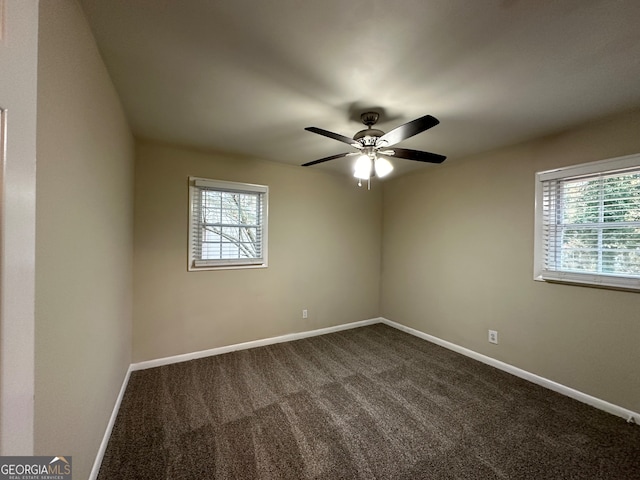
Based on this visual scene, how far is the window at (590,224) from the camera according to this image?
2.13 meters

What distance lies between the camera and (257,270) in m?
3.45

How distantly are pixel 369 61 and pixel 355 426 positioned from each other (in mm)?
2467

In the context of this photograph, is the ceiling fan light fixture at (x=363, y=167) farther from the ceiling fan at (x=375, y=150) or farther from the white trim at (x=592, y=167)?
the white trim at (x=592, y=167)

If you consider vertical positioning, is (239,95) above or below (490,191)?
above

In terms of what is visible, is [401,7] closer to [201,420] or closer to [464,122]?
[464,122]

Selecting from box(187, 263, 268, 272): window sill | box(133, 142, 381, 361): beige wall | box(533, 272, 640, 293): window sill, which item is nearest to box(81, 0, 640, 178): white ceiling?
box(133, 142, 381, 361): beige wall

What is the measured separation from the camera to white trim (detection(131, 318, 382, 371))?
2862 millimetres

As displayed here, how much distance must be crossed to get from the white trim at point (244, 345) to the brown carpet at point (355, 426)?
107 mm

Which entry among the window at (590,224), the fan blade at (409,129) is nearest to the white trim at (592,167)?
the window at (590,224)

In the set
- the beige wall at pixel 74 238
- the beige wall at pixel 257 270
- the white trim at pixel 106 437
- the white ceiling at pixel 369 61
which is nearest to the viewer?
the beige wall at pixel 74 238

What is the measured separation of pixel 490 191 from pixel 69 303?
12.0 feet

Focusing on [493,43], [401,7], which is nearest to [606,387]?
[493,43]

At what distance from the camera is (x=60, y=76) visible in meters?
1.06
